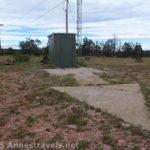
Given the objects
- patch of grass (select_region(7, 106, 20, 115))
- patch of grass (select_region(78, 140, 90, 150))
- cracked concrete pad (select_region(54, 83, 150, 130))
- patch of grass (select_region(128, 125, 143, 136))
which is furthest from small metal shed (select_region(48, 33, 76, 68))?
patch of grass (select_region(78, 140, 90, 150))

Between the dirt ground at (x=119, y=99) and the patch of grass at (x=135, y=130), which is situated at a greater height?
the dirt ground at (x=119, y=99)

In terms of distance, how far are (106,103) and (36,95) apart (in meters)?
2.22

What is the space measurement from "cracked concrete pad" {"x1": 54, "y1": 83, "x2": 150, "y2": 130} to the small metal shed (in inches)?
292

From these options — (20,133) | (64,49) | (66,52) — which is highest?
(64,49)

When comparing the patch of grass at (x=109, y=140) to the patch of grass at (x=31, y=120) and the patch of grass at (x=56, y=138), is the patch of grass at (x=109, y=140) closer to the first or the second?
the patch of grass at (x=56, y=138)

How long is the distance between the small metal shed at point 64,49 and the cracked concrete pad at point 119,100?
24.4 feet

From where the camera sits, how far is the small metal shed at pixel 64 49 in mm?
18094

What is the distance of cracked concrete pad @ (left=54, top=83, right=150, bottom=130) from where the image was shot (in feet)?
A: 22.6

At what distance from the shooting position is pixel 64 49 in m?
18.2

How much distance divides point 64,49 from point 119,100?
9.94m

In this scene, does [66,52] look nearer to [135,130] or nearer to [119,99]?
[119,99]

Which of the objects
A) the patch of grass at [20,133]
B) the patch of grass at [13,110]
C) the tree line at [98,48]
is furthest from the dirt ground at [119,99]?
the tree line at [98,48]

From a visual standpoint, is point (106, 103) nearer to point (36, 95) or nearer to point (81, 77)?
point (36, 95)

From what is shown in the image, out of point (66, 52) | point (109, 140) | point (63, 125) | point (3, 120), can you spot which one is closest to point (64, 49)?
point (66, 52)
